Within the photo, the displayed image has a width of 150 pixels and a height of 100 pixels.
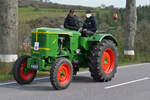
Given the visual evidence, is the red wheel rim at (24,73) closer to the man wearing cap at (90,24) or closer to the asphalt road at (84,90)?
the asphalt road at (84,90)

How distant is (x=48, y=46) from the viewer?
8.12 metres

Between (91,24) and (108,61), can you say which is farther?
(108,61)

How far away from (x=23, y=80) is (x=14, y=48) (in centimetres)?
216

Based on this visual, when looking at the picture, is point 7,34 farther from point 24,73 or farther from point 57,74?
point 57,74

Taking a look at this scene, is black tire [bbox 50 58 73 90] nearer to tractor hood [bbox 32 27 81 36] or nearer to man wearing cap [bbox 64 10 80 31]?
tractor hood [bbox 32 27 81 36]

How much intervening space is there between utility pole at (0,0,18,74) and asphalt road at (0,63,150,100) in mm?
1457

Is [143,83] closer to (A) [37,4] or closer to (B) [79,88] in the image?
(B) [79,88]

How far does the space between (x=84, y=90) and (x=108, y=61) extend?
230 cm

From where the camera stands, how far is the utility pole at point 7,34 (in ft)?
33.2

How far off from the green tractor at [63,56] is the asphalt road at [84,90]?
0.31 meters

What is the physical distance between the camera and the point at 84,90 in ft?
26.0

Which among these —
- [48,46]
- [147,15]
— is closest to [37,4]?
[147,15]

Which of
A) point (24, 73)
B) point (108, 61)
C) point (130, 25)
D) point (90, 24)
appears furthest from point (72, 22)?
point (130, 25)

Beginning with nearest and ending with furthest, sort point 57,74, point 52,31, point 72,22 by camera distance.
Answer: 1. point 57,74
2. point 52,31
3. point 72,22
